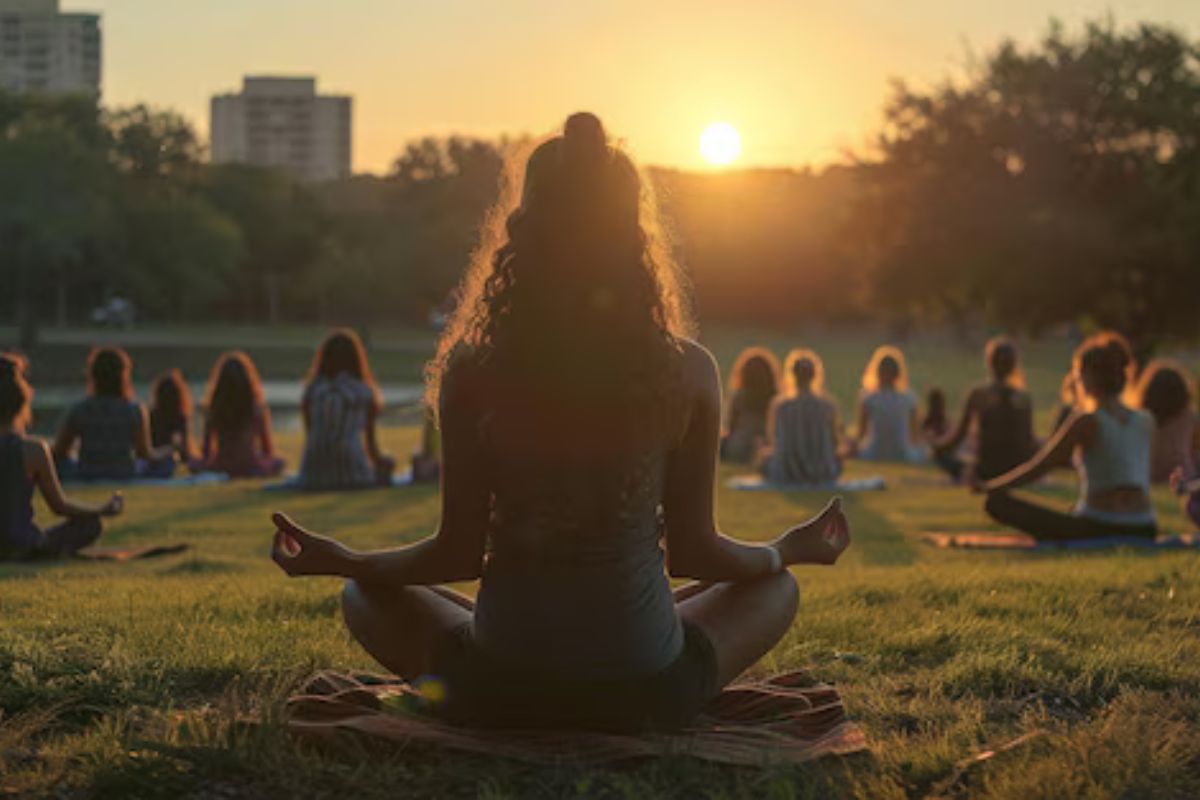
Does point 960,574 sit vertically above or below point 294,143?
below

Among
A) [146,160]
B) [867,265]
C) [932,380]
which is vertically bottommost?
[932,380]

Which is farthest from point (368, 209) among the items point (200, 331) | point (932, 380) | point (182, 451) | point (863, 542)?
point (863, 542)

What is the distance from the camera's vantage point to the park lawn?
4.00 metres

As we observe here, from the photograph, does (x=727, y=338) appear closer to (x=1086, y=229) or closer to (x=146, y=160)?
(x=146, y=160)

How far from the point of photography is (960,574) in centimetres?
805

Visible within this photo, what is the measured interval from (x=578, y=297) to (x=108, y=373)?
36.3ft

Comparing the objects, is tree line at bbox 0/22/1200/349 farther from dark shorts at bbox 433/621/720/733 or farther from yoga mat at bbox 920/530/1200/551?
dark shorts at bbox 433/621/720/733

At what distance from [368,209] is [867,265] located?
46.7m

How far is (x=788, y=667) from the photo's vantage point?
5664mm

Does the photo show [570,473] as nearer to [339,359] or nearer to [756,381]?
[339,359]

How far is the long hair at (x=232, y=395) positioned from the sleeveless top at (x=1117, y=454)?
30.2 feet

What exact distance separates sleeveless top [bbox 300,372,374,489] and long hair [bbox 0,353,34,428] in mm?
5536

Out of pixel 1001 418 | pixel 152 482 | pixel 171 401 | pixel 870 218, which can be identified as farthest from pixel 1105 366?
pixel 870 218

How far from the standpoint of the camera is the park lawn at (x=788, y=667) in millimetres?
4000
